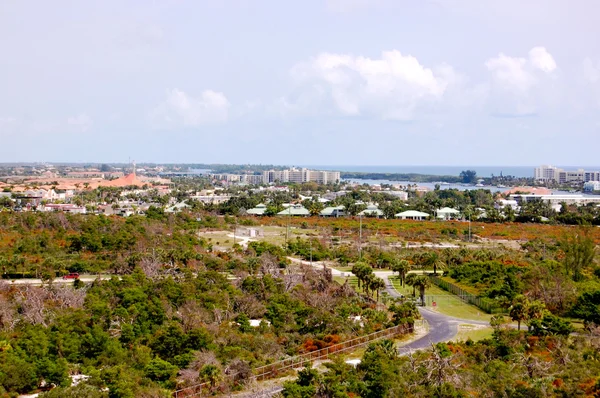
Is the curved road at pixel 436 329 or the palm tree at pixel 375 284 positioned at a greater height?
the palm tree at pixel 375 284

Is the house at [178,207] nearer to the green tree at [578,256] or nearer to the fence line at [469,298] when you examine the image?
the fence line at [469,298]

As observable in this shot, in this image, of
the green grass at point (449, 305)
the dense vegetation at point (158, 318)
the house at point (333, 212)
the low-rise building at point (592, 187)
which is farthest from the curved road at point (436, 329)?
the low-rise building at point (592, 187)

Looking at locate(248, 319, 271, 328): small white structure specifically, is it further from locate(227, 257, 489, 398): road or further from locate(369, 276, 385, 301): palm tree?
locate(369, 276, 385, 301): palm tree

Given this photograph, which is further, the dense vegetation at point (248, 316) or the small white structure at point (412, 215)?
the small white structure at point (412, 215)

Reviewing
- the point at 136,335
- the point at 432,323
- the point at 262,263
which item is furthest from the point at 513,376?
the point at 262,263

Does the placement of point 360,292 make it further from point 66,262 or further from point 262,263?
point 66,262
